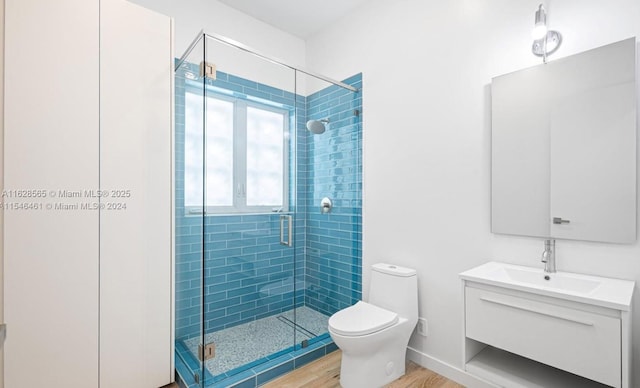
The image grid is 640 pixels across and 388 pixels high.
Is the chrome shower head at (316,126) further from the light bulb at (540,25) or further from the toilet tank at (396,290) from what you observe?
the light bulb at (540,25)

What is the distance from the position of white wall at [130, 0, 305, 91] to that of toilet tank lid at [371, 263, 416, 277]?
1511 millimetres

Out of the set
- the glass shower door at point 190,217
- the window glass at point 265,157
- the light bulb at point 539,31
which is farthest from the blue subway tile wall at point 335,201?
the light bulb at point 539,31

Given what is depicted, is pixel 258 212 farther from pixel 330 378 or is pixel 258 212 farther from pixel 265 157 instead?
pixel 330 378

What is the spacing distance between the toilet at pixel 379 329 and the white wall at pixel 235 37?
5.38 ft

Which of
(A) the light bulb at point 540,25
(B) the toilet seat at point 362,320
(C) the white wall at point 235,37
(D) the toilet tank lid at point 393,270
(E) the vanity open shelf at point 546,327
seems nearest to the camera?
(E) the vanity open shelf at point 546,327

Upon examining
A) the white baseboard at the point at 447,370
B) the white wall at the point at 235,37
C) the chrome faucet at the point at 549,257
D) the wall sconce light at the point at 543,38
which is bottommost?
the white baseboard at the point at 447,370

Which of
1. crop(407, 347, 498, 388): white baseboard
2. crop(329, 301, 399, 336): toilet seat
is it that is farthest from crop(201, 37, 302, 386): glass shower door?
crop(407, 347, 498, 388): white baseboard

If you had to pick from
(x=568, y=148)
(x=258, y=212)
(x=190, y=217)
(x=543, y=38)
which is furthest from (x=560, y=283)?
(x=190, y=217)

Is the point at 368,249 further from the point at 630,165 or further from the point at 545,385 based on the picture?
the point at 630,165

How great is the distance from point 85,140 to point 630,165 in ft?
9.09

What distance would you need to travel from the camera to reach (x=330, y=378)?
2.04 metres

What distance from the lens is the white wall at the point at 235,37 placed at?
2018 mm

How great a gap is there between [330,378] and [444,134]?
181 cm

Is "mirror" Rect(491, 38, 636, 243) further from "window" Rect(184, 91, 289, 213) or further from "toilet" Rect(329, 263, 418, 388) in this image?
"window" Rect(184, 91, 289, 213)
